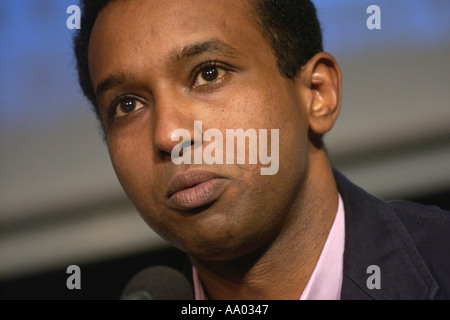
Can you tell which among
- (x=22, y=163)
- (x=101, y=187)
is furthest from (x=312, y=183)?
(x=22, y=163)

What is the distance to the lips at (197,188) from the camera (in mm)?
1509

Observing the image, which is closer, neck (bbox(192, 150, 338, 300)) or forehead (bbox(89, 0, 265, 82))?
forehead (bbox(89, 0, 265, 82))

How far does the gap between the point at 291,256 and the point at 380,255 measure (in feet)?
0.95

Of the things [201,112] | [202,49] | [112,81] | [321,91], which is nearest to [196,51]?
[202,49]

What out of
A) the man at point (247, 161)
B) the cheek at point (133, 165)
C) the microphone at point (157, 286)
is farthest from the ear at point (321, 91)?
the microphone at point (157, 286)

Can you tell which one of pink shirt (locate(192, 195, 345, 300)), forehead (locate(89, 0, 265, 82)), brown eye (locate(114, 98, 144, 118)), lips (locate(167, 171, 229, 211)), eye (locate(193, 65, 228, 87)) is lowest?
pink shirt (locate(192, 195, 345, 300))

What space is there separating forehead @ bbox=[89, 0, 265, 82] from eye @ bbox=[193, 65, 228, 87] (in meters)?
0.09

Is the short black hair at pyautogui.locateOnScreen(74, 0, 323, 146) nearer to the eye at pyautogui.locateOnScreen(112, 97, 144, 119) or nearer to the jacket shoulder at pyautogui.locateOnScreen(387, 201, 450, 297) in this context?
the eye at pyautogui.locateOnScreen(112, 97, 144, 119)

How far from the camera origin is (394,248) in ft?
5.80

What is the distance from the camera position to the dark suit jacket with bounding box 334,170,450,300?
1.68 m

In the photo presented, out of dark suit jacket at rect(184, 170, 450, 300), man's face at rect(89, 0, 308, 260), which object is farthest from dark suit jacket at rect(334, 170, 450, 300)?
man's face at rect(89, 0, 308, 260)

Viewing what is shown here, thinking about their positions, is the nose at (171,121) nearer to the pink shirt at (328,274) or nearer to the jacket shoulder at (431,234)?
the pink shirt at (328,274)
